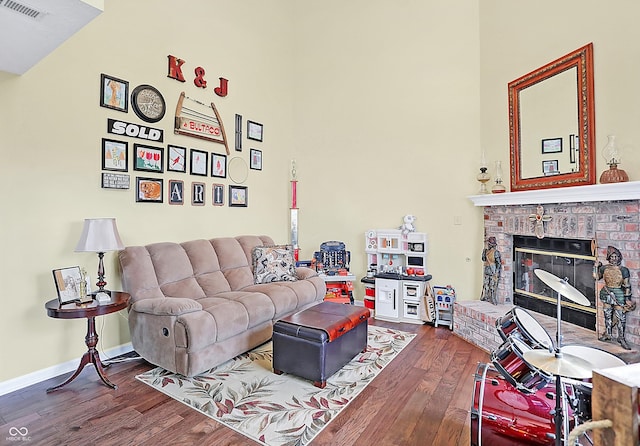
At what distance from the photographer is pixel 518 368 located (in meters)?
1.58

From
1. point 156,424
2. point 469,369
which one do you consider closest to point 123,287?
point 156,424

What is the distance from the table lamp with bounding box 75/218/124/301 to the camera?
2652 millimetres

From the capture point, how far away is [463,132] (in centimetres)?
428

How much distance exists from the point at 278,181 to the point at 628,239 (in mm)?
4085

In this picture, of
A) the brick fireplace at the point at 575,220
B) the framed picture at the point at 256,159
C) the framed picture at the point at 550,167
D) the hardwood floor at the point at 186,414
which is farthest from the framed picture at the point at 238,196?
the framed picture at the point at 550,167

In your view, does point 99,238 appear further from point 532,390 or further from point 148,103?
point 532,390

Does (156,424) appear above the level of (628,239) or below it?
below

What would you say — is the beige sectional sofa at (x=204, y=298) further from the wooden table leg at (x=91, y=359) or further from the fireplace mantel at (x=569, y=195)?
the fireplace mantel at (x=569, y=195)

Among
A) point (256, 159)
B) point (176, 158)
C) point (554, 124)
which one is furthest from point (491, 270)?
point (176, 158)

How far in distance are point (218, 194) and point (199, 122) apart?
2.87 ft

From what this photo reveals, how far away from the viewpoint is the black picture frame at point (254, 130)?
471 cm

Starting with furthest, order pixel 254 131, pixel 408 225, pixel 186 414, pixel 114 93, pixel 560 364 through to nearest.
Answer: pixel 254 131, pixel 408 225, pixel 114 93, pixel 186 414, pixel 560 364

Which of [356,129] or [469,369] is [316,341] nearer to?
[469,369]

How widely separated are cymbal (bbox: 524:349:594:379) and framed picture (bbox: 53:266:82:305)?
3023 mm
